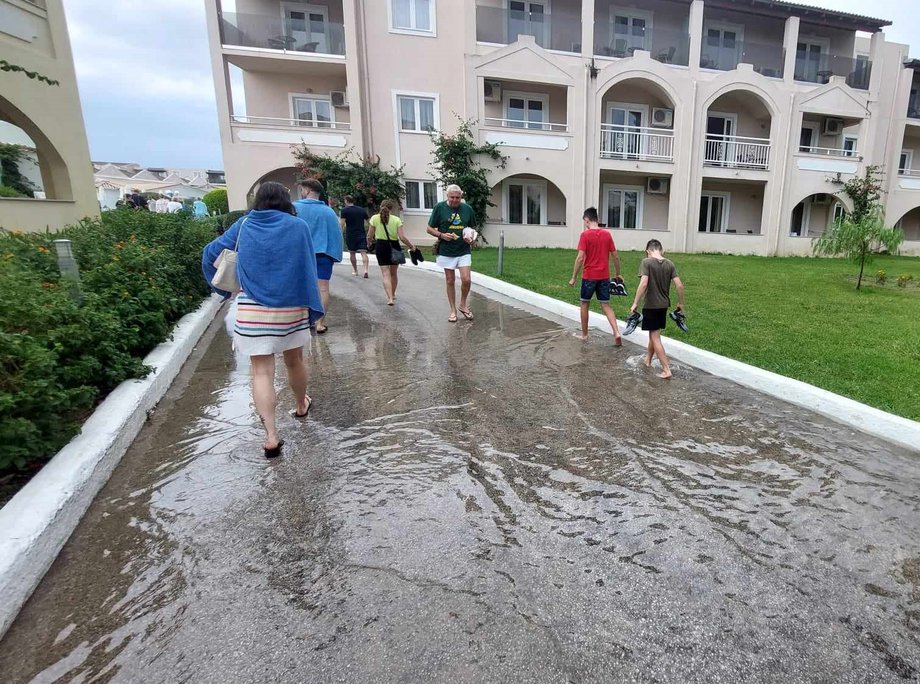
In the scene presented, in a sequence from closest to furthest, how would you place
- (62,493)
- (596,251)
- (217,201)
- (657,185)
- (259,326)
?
(62,493)
(259,326)
(596,251)
(657,185)
(217,201)

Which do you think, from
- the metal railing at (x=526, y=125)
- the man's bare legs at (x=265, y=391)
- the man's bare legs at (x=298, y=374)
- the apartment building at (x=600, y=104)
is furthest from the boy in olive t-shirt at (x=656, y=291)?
the metal railing at (x=526, y=125)

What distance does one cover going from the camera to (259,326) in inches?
136

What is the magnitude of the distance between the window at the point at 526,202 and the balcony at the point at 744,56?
27.8 feet

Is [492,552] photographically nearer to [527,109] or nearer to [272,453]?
[272,453]

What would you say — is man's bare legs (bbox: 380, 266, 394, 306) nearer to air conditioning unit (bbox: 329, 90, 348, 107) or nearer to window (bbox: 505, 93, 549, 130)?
air conditioning unit (bbox: 329, 90, 348, 107)

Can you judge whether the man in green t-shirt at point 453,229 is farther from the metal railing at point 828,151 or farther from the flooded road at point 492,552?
the metal railing at point 828,151

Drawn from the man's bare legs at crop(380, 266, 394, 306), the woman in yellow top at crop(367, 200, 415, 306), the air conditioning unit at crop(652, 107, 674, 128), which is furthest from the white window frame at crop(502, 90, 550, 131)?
the woman in yellow top at crop(367, 200, 415, 306)

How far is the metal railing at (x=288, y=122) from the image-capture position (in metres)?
17.3

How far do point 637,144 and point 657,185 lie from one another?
2.19 meters

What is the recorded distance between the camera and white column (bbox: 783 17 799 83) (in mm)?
20891

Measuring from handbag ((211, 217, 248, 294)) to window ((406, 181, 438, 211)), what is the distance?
16.0m

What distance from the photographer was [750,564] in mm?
2506

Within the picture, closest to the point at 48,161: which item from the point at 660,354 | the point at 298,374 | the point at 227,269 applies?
the point at 227,269

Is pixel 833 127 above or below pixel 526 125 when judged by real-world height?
above
